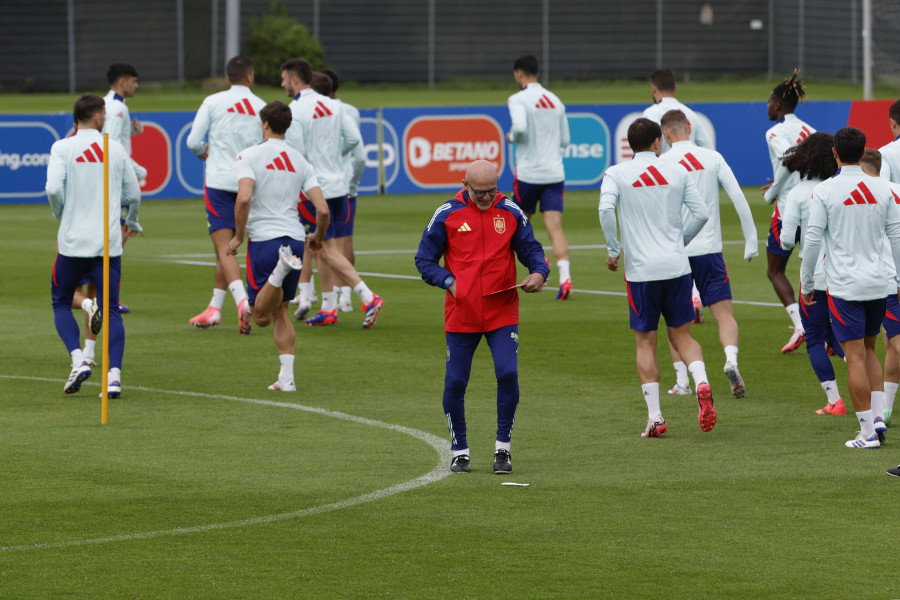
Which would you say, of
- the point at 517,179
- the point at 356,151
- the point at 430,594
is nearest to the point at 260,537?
the point at 430,594

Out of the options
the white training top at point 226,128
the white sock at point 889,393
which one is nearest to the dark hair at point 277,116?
the white training top at point 226,128

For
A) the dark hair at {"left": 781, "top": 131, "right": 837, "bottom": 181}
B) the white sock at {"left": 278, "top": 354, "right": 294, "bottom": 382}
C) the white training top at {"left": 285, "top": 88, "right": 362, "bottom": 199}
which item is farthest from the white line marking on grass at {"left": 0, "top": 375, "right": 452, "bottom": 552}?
the white training top at {"left": 285, "top": 88, "right": 362, "bottom": 199}

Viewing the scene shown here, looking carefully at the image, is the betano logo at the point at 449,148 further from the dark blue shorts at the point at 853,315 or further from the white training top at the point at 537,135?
the dark blue shorts at the point at 853,315

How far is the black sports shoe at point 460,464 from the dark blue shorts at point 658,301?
1783 millimetres

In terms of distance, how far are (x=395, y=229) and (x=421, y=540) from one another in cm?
1664

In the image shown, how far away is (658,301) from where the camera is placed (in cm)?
975

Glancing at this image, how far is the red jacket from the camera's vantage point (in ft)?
27.5

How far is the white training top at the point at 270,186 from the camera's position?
1143cm

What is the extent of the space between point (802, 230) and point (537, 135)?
5.88 metres

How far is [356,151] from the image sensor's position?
51.4ft

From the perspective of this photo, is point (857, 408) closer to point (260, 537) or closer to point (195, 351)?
point (260, 537)

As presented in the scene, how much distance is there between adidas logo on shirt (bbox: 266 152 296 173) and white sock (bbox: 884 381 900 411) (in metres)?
4.77

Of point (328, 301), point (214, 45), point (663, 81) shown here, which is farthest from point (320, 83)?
point (214, 45)

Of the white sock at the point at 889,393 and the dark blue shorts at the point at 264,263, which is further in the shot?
the dark blue shorts at the point at 264,263
